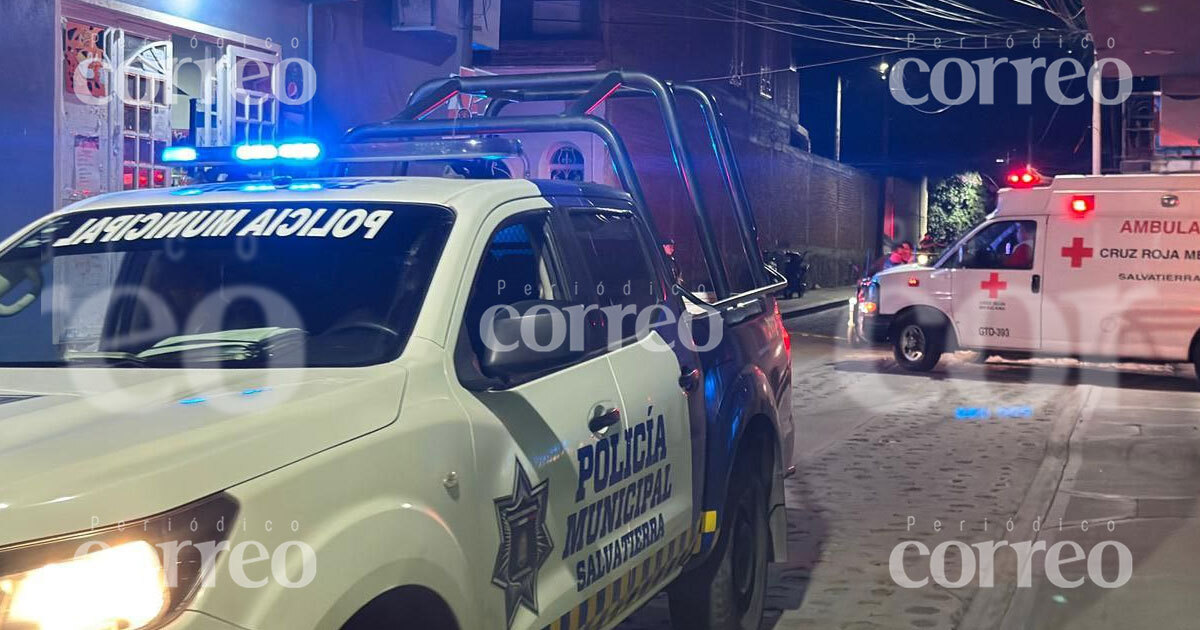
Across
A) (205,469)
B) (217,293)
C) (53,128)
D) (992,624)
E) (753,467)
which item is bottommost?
(992,624)

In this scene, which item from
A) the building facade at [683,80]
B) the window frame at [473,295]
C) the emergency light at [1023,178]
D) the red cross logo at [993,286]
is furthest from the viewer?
the building facade at [683,80]

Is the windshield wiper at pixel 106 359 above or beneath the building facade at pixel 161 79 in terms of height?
beneath

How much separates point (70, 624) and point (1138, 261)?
53.0 feet

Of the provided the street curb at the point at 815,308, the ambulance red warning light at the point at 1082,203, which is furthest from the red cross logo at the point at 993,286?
the street curb at the point at 815,308

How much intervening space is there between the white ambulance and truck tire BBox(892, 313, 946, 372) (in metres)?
0.01

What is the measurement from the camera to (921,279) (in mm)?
18156

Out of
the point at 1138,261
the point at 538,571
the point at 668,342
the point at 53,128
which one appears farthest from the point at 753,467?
the point at 1138,261

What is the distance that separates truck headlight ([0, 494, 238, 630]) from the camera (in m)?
2.28

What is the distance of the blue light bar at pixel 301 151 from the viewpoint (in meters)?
4.21

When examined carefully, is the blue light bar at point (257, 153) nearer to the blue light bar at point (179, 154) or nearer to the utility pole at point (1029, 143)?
the blue light bar at point (179, 154)

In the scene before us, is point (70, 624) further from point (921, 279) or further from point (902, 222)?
point (902, 222)

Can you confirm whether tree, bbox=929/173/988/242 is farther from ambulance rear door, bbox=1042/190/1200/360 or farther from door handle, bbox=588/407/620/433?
door handle, bbox=588/407/620/433

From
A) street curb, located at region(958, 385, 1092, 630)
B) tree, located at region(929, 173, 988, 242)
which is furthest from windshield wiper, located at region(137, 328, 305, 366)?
tree, located at region(929, 173, 988, 242)

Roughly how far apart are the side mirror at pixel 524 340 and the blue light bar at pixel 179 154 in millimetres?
1306
